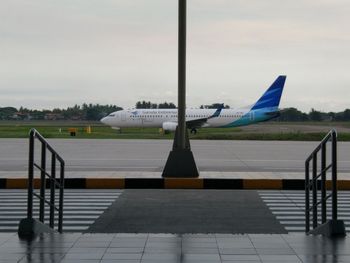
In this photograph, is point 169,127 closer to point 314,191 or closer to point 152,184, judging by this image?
point 152,184

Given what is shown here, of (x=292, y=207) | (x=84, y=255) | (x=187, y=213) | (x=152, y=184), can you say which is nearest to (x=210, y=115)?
(x=152, y=184)

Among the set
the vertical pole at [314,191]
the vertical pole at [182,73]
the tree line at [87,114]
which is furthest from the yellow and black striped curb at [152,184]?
the tree line at [87,114]

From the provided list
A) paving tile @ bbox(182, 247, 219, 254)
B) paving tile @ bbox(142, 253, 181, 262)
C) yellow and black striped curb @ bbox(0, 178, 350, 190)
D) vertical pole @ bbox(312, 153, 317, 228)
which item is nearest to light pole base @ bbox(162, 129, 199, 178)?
yellow and black striped curb @ bbox(0, 178, 350, 190)

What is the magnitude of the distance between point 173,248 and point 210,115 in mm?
53966

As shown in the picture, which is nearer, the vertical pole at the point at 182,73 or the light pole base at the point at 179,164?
the vertical pole at the point at 182,73

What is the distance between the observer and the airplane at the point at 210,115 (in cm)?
5834

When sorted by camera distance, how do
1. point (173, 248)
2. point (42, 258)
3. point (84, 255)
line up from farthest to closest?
point (173, 248) < point (84, 255) < point (42, 258)

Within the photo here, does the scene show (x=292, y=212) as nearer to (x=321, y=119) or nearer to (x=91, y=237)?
(x=91, y=237)

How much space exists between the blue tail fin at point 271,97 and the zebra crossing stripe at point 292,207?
4719cm

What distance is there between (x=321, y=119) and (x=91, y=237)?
142654mm

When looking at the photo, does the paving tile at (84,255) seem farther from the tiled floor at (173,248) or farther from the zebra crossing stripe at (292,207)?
the zebra crossing stripe at (292,207)

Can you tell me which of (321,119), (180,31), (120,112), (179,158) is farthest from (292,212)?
(321,119)

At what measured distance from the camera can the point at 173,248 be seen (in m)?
6.23

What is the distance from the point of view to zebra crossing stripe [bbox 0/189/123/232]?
8.85 m
